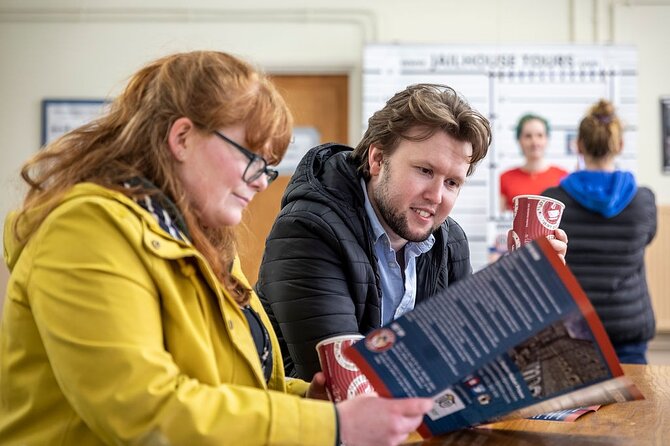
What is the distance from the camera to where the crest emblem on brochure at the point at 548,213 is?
1.71m

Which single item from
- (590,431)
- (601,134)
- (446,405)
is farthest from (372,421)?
(601,134)

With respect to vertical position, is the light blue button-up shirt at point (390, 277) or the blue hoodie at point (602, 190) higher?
the blue hoodie at point (602, 190)

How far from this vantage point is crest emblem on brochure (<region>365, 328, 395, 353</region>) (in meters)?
1.14

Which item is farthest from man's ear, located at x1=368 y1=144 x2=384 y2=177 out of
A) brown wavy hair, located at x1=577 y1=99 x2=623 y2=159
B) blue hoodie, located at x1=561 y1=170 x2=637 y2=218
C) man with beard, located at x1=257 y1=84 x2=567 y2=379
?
brown wavy hair, located at x1=577 y1=99 x2=623 y2=159

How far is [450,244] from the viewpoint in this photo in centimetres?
203

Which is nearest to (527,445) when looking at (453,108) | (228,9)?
(453,108)

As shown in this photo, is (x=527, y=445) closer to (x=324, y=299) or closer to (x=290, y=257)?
(x=324, y=299)

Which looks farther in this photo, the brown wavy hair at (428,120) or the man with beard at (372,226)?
the brown wavy hair at (428,120)

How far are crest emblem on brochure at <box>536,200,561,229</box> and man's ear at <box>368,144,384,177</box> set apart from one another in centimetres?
36

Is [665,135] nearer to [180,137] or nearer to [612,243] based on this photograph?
[612,243]

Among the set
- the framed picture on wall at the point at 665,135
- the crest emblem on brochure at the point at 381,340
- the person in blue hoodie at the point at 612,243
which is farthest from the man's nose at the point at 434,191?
the framed picture on wall at the point at 665,135

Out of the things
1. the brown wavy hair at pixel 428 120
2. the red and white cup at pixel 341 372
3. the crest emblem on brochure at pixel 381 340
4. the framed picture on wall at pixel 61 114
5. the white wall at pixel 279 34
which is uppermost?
the white wall at pixel 279 34

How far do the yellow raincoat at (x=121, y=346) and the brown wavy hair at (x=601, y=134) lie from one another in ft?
7.68

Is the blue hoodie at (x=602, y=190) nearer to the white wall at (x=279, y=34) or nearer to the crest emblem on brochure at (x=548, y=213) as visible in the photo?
the crest emblem on brochure at (x=548, y=213)
